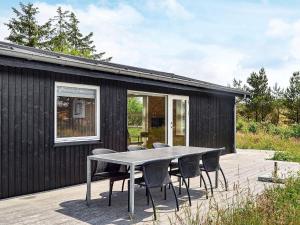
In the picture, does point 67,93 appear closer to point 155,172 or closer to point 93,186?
point 93,186

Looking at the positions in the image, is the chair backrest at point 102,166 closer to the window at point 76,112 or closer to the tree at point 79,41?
the window at point 76,112

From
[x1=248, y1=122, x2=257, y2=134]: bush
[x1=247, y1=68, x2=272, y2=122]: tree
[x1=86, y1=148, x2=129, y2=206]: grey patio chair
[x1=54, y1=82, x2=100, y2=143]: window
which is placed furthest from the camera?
[x1=247, y1=68, x2=272, y2=122]: tree

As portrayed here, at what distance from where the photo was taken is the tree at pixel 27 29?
28531 mm

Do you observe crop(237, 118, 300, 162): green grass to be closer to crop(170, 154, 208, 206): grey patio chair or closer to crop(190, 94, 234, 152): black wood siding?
crop(190, 94, 234, 152): black wood siding

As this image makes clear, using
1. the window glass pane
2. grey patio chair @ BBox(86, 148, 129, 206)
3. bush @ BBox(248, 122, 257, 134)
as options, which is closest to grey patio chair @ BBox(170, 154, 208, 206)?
grey patio chair @ BBox(86, 148, 129, 206)

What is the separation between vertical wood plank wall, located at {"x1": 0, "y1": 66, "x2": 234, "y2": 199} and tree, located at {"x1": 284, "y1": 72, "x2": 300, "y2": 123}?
21.5 metres

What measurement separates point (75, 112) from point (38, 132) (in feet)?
3.27

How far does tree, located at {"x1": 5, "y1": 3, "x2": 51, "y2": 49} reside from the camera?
28.5 metres

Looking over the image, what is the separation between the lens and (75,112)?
6.79 meters

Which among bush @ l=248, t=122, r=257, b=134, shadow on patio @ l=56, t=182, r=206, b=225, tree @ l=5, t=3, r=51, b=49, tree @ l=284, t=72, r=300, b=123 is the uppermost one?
tree @ l=5, t=3, r=51, b=49

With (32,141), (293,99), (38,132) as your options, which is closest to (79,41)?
(293,99)

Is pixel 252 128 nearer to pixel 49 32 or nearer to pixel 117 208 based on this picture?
pixel 117 208

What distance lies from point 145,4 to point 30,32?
2177 cm

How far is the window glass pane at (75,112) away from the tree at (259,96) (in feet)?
71.0
